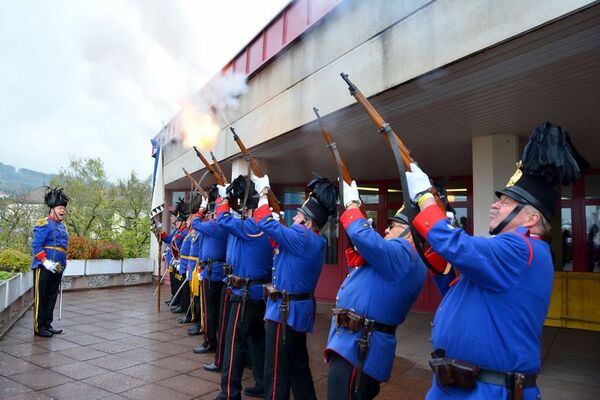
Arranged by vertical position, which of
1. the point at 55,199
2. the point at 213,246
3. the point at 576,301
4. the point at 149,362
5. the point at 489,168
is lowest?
Result: the point at 149,362

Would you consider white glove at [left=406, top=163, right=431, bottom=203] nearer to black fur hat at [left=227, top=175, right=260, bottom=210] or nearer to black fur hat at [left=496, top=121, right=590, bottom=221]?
black fur hat at [left=496, top=121, right=590, bottom=221]

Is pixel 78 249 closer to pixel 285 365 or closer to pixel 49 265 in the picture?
pixel 49 265

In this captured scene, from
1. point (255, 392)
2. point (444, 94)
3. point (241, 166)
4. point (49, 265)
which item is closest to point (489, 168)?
point (444, 94)

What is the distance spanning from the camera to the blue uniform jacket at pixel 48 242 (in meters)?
7.08

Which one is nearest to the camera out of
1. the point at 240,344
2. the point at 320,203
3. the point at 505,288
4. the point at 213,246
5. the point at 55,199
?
the point at 505,288

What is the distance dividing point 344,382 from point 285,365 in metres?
0.97

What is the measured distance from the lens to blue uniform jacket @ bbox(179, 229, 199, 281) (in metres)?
7.96

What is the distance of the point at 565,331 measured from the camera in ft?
25.5

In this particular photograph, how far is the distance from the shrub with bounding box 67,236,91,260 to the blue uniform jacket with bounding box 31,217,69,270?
630cm

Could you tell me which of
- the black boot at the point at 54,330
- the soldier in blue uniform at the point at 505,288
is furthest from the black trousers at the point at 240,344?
the black boot at the point at 54,330

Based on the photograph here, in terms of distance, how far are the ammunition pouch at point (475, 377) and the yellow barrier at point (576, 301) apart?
6997 millimetres

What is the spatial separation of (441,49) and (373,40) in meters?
1.06

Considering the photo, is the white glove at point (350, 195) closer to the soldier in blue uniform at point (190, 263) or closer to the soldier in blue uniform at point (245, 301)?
the soldier in blue uniform at point (245, 301)

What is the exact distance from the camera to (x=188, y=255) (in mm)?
8742
